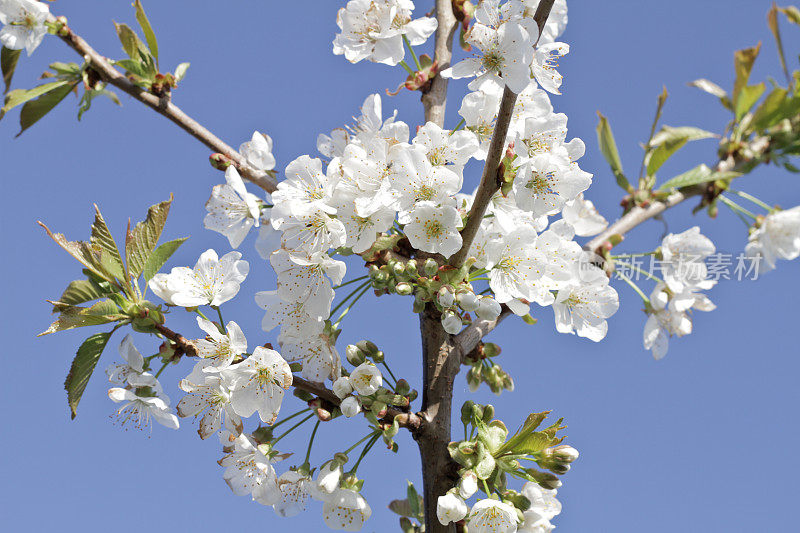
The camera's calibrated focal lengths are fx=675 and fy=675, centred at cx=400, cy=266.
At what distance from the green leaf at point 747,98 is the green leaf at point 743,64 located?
0.04 ft

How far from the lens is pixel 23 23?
2.08m

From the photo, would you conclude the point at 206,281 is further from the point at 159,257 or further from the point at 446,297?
the point at 446,297

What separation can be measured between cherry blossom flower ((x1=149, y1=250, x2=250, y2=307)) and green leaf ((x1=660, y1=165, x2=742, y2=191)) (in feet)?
3.73

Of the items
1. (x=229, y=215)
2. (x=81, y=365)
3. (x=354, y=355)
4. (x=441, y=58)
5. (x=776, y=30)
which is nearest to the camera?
(x=776, y=30)

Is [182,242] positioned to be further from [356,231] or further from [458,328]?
[458,328]

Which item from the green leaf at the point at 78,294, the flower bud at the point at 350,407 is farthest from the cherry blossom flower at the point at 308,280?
the green leaf at the point at 78,294

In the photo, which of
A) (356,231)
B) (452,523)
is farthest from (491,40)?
(452,523)

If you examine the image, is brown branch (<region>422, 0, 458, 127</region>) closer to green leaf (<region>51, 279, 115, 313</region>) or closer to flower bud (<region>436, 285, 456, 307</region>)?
flower bud (<region>436, 285, 456, 307</region>)

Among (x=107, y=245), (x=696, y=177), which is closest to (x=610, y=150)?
(x=696, y=177)

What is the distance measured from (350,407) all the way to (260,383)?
25 centimetres

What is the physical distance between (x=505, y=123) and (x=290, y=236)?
0.62 meters

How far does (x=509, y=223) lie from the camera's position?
1767 mm

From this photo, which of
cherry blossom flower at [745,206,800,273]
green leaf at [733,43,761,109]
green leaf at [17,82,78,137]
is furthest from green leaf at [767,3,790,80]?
green leaf at [17,82,78,137]

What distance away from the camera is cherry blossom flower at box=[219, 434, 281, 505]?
1.99 metres
